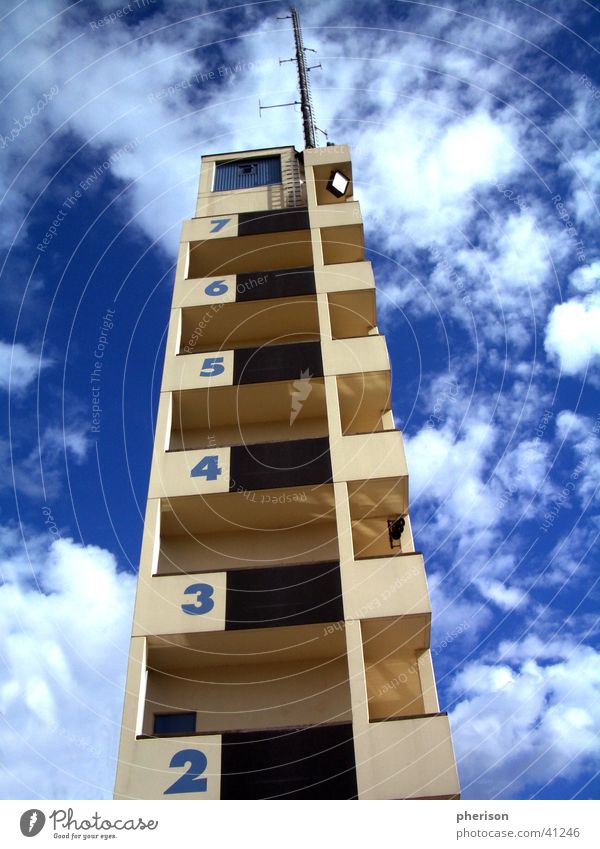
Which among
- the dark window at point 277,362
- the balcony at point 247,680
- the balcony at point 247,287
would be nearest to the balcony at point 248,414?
the dark window at point 277,362

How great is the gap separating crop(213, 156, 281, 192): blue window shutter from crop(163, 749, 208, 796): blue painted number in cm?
1964

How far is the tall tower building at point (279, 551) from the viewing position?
12.5 metres

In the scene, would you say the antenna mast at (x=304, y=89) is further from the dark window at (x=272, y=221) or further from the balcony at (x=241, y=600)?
the balcony at (x=241, y=600)

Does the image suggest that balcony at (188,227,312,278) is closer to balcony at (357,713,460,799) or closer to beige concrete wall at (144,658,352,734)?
beige concrete wall at (144,658,352,734)

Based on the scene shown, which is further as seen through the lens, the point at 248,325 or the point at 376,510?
the point at 248,325

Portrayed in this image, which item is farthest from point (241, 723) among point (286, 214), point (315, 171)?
point (315, 171)

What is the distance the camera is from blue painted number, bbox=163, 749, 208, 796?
12266 mm

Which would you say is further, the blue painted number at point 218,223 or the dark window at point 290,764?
the blue painted number at point 218,223

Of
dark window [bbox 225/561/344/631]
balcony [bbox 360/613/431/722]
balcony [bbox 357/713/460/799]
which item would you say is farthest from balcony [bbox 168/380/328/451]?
balcony [bbox 357/713/460/799]

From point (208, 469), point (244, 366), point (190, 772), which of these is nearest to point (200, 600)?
point (190, 772)

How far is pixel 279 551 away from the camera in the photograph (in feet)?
55.6

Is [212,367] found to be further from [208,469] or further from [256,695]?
[256,695]
